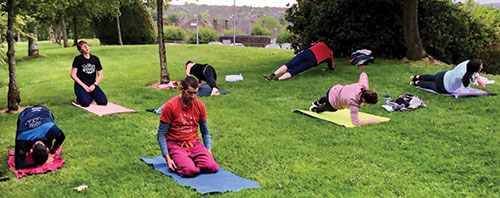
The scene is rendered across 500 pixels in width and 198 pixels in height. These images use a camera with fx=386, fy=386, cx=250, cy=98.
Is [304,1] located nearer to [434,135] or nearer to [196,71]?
[196,71]

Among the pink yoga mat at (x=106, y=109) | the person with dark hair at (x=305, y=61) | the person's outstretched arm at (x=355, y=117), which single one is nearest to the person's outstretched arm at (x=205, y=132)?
the person's outstretched arm at (x=355, y=117)

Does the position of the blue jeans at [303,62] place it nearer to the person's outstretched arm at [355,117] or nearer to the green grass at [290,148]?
the green grass at [290,148]

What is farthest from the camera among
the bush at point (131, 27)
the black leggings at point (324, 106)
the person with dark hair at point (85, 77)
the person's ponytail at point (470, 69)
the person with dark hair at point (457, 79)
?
the bush at point (131, 27)

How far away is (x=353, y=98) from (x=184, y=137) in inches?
133

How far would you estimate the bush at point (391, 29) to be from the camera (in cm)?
1552

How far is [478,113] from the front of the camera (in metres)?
8.12

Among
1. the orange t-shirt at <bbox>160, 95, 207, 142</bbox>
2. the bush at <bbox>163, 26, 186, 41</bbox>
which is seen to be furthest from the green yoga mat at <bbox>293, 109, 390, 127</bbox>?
the bush at <bbox>163, 26, 186, 41</bbox>

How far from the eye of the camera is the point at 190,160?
507 cm

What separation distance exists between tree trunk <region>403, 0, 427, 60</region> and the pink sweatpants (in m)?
11.7

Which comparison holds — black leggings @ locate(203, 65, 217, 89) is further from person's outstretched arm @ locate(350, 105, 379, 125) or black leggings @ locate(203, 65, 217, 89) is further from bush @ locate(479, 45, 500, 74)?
bush @ locate(479, 45, 500, 74)

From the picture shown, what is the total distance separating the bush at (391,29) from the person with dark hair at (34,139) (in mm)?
12471

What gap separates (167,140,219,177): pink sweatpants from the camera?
196 inches

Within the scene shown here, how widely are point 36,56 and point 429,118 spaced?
2249 cm

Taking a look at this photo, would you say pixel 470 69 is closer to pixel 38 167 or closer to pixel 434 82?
pixel 434 82
